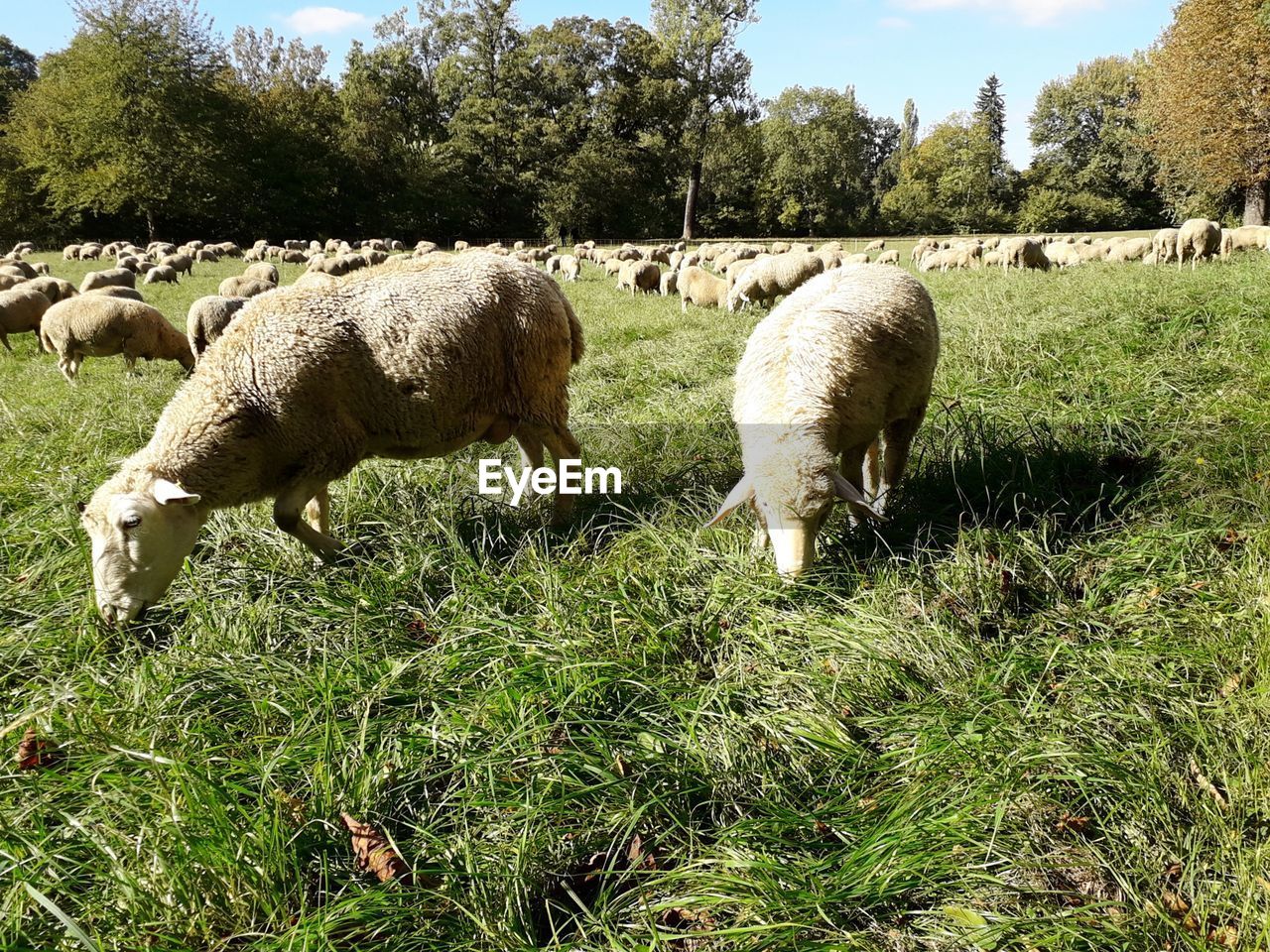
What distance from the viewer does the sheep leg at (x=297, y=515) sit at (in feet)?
11.3

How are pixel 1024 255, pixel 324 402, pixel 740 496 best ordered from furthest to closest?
pixel 1024 255 < pixel 324 402 < pixel 740 496

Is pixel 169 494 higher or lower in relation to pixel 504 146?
lower

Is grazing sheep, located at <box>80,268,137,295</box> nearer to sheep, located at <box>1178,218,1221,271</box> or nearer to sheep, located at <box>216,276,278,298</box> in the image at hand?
sheep, located at <box>216,276,278,298</box>

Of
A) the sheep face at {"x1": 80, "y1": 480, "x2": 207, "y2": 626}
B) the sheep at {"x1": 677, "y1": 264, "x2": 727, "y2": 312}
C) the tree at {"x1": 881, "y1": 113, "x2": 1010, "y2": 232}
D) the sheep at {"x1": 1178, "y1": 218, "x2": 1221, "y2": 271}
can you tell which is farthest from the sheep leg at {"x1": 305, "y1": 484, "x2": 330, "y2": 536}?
the tree at {"x1": 881, "y1": 113, "x2": 1010, "y2": 232}

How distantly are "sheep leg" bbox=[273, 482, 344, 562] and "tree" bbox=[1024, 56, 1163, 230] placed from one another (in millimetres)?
62038

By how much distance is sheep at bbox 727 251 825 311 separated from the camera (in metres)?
14.2

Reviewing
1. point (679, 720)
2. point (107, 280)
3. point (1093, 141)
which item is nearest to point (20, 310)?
point (107, 280)

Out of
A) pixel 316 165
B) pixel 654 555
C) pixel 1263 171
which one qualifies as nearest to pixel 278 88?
pixel 316 165

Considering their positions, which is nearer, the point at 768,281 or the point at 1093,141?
the point at 768,281

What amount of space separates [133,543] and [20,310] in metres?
12.0

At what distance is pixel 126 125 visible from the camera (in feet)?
128

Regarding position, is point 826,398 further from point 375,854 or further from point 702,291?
point 702,291

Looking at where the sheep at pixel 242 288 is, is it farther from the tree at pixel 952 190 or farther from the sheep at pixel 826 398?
the tree at pixel 952 190

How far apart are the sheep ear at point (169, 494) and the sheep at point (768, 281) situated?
40.2 ft
